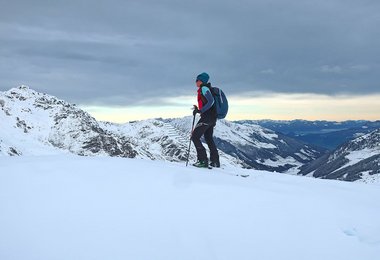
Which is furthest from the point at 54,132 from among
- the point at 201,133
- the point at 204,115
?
the point at 204,115

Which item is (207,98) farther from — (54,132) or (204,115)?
(54,132)

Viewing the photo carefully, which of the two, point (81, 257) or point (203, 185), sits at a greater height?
point (203, 185)

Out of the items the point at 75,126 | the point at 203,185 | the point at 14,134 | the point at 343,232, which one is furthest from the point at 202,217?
the point at 75,126

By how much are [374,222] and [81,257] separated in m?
6.33

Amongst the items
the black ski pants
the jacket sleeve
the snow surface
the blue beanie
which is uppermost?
the blue beanie

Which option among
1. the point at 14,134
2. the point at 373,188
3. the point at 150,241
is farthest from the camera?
the point at 14,134

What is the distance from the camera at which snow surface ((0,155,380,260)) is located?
7.33 metres

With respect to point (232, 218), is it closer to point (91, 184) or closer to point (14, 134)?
point (91, 184)

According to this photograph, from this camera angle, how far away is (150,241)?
295 inches

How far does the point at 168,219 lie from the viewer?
830cm

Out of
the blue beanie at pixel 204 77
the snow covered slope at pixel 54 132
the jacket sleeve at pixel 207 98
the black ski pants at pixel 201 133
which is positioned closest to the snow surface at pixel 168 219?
the jacket sleeve at pixel 207 98

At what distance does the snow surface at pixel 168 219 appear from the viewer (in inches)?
289

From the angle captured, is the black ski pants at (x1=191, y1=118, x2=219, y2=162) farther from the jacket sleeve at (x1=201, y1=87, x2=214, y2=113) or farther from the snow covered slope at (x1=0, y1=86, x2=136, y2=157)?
the snow covered slope at (x1=0, y1=86, x2=136, y2=157)

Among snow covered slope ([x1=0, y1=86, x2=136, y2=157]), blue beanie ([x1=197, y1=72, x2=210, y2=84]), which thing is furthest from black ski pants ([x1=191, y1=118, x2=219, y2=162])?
snow covered slope ([x1=0, y1=86, x2=136, y2=157])
